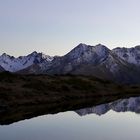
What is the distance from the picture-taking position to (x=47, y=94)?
118125mm

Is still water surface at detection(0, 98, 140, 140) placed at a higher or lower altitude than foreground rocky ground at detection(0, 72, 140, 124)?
lower

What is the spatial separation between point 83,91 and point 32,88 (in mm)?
24239

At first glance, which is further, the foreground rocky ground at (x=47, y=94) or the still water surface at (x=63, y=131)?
the foreground rocky ground at (x=47, y=94)

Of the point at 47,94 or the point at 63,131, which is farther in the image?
the point at 47,94

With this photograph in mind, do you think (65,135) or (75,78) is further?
(75,78)

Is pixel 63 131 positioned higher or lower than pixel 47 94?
lower

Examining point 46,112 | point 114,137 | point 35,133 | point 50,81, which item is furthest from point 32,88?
point 114,137

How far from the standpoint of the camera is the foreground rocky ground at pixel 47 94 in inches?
3472

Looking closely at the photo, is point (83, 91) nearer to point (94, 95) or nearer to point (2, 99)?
point (94, 95)

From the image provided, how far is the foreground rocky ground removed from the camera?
88.2 m

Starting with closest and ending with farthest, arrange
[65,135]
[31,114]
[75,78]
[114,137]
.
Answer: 1. [114,137]
2. [65,135]
3. [31,114]
4. [75,78]

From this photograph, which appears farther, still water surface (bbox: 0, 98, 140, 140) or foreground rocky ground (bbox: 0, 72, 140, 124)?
foreground rocky ground (bbox: 0, 72, 140, 124)

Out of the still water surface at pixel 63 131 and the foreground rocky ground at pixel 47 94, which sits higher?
the foreground rocky ground at pixel 47 94

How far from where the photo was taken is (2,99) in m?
97.3
